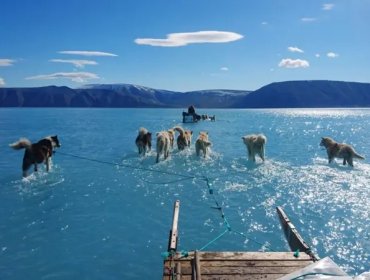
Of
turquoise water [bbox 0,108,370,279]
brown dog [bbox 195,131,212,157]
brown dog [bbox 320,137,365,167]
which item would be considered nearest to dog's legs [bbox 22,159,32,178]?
turquoise water [bbox 0,108,370,279]

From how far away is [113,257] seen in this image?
387 inches

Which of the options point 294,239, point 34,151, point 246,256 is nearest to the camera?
point 246,256

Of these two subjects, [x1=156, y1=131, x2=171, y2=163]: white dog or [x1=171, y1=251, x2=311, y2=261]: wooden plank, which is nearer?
[x1=171, y1=251, x2=311, y2=261]: wooden plank

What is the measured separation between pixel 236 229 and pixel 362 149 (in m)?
24.6

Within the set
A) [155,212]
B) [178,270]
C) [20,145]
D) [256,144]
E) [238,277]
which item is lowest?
[155,212]

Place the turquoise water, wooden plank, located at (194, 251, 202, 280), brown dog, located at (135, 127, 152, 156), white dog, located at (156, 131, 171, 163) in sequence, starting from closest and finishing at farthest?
wooden plank, located at (194, 251, 202, 280) < the turquoise water < white dog, located at (156, 131, 171, 163) < brown dog, located at (135, 127, 152, 156)

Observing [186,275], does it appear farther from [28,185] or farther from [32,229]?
[28,185]

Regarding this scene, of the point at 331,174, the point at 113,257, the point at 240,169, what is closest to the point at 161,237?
the point at 113,257

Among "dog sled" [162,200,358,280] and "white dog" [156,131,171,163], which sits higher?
"white dog" [156,131,171,163]

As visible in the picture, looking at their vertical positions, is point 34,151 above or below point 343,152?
above

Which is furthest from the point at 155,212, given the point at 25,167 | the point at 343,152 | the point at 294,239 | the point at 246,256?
the point at 343,152

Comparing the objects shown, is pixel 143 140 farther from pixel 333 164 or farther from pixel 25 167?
pixel 333 164

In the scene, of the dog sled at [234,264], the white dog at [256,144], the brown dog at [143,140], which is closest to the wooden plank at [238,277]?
the dog sled at [234,264]

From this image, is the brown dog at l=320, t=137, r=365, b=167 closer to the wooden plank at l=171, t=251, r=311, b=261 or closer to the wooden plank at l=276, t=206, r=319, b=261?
the wooden plank at l=276, t=206, r=319, b=261
